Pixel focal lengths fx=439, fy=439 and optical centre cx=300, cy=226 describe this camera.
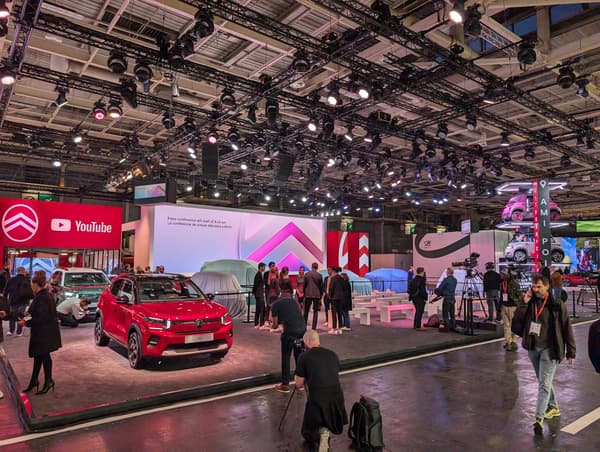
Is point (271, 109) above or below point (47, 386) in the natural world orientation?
above

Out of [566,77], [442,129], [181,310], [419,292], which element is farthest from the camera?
[442,129]

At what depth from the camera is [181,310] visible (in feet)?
23.3

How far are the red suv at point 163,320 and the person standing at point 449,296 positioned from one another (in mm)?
5529

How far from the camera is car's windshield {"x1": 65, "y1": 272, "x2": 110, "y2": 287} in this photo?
11945 millimetres

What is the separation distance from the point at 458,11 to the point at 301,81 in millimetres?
4827

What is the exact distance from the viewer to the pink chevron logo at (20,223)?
643 inches

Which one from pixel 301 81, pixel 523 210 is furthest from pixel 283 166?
pixel 523 210

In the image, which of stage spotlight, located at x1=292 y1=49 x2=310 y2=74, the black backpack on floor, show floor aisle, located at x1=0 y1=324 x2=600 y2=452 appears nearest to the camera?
the black backpack on floor

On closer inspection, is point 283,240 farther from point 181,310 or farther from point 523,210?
point 181,310

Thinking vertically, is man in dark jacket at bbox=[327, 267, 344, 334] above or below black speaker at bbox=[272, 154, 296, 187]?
below

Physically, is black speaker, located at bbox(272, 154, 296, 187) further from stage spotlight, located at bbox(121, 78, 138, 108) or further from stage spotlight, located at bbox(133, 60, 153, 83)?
stage spotlight, located at bbox(133, 60, 153, 83)

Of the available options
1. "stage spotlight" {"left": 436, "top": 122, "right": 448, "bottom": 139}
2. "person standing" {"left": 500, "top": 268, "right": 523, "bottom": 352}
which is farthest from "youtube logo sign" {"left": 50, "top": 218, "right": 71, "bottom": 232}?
"person standing" {"left": 500, "top": 268, "right": 523, "bottom": 352}

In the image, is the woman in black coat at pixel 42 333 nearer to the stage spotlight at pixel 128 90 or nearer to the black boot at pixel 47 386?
the black boot at pixel 47 386

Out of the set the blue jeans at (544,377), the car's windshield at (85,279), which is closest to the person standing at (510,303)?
the blue jeans at (544,377)
